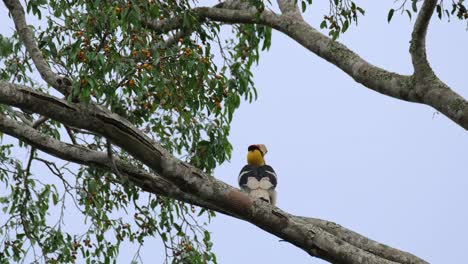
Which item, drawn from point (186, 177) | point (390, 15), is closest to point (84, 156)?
point (186, 177)

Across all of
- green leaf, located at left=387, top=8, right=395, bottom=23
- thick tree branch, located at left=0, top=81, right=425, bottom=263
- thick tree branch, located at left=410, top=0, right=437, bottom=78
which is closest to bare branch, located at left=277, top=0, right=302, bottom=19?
green leaf, located at left=387, top=8, right=395, bottom=23

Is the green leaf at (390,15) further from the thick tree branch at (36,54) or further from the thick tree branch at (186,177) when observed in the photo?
the thick tree branch at (36,54)

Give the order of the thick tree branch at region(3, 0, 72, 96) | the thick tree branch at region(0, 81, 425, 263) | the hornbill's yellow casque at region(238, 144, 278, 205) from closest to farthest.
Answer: the thick tree branch at region(0, 81, 425, 263) < the thick tree branch at region(3, 0, 72, 96) < the hornbill's yellow casque at region(238, 144, 278, 205)

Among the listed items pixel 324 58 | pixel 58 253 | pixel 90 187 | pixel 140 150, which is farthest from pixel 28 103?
pixel 58 253

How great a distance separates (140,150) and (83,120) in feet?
1.49

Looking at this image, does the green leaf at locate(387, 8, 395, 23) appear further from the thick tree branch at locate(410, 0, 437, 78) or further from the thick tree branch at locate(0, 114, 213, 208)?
the thick tree branch at locate(0, 114, 213, 208)

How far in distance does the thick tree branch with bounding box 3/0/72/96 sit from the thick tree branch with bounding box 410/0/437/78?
8.79 ft

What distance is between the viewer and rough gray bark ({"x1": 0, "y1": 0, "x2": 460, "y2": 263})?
621cm

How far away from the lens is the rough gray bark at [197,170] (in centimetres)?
621

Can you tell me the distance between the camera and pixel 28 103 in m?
6.16

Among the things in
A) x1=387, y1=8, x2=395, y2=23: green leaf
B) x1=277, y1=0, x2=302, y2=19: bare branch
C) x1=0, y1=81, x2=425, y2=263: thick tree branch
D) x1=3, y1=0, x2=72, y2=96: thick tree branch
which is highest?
x1=277, y1=0, x2=302, y2=19: bare branch

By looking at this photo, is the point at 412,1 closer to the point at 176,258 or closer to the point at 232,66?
the point at 232,66

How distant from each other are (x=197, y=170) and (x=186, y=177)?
106 mm

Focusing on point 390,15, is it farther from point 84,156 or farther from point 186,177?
point 84,156
